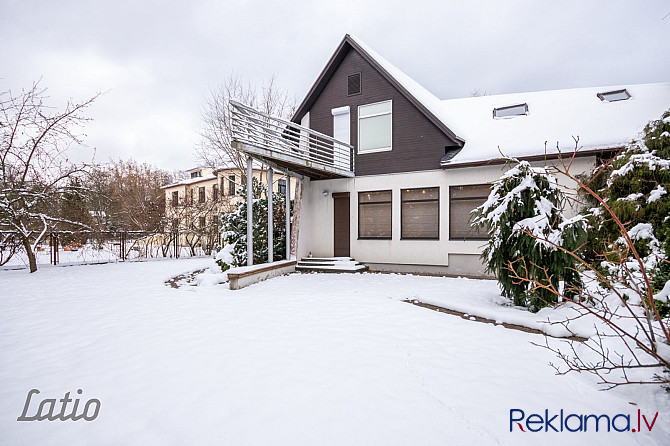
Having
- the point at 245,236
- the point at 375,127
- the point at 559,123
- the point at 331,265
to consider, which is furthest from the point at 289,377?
the point at 559,123

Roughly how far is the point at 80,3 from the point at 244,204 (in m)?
8.94

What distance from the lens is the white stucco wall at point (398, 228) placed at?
884 centimetres

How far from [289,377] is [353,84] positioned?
393 inches

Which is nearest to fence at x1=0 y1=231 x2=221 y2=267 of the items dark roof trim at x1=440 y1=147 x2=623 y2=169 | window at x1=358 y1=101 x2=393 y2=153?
window at x1=358 y1=101 x2=393 y2=153

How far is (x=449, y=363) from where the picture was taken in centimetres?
325

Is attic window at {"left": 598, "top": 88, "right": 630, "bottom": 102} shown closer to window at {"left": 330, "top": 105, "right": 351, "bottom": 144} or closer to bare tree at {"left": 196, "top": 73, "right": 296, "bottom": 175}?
window at {"left": 330, "top": 105, "right": 351, "bottom": 144}

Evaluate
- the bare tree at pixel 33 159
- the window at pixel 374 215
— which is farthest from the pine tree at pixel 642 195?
the bare tree at pixel 33 159

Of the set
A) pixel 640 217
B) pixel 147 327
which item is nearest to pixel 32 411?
pixel 147 327

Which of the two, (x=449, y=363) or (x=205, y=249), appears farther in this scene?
(x=205, y=249)

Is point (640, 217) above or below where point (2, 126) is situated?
below

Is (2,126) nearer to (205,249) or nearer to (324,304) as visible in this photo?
(205,249)

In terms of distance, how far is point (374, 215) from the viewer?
33.9 ft
